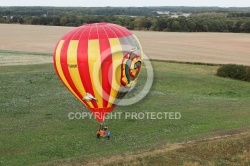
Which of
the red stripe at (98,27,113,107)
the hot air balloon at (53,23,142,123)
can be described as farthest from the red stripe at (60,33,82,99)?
the red stripe at (98,27,113,107)

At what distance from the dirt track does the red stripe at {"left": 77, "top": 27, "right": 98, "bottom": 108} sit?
37.5 metres

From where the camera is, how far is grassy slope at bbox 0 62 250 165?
1691 centimetres

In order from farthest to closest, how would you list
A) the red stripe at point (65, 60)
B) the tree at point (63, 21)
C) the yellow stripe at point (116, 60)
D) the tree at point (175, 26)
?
1. the tree at point (63, 21)
2. the tree at point (175, 26)
3. the red stripe at point (65, 60)
4. the yellow stripe at point (116, 60)

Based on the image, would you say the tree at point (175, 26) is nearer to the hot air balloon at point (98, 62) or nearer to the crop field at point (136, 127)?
the crop field at point (136, 127)

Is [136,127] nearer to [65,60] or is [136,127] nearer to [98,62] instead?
[98,62]

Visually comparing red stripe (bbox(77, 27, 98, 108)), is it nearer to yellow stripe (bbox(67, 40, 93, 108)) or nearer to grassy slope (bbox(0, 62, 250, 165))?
yellow stripe (bbox(67, 40, 93, 108))

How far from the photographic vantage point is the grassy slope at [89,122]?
16.9 metres

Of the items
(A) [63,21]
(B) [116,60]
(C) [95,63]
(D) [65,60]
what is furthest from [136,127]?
(A) [63,21]

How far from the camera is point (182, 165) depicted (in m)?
14.8

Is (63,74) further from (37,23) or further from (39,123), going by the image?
(37,23)

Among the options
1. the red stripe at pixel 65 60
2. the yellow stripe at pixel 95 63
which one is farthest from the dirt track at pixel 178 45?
the red stripe at pixel 65 60

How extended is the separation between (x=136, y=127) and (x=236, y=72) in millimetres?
22390

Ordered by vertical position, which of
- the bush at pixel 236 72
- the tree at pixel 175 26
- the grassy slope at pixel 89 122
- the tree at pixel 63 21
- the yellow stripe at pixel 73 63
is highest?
the yellow stripe at pixel 73 63

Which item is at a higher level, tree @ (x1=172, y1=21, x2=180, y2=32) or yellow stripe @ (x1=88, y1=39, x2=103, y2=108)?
yellow stripe @ (x1=88, y1=39, x2=103, y2=108)
